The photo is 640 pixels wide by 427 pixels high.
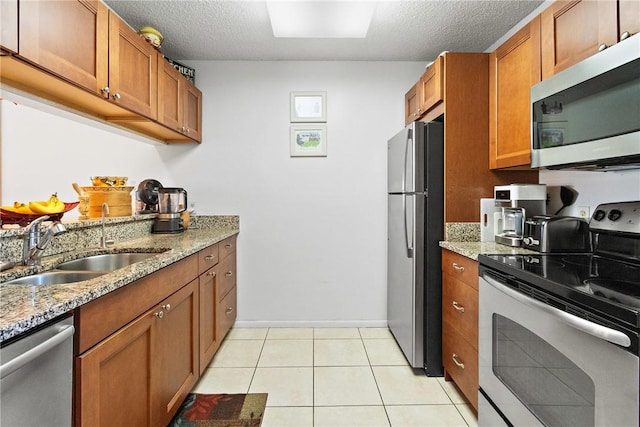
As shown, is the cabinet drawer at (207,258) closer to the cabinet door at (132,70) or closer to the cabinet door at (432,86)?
the cabinet door at (132,70)

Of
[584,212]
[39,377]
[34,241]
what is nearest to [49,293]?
[39,377]

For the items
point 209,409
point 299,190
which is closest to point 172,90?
point 299,190

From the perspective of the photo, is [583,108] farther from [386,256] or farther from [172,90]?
[172,90]

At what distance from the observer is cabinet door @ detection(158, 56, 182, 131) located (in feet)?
7.45

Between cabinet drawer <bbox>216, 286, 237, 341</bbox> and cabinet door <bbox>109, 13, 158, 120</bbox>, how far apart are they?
1.46 meters

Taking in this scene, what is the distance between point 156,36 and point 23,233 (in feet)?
5.21

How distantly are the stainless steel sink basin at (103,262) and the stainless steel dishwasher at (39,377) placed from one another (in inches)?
31.1

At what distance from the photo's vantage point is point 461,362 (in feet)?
6.16

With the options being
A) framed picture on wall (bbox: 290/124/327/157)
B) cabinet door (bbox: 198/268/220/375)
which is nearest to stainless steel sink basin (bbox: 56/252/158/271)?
cabinet door (bbox: 198/268/220/375)

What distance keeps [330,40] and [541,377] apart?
2.56m

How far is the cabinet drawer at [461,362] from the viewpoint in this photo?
5.61 ft

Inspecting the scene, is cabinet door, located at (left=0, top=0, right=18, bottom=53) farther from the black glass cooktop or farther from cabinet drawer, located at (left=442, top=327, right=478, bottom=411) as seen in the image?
cabinet drawer, located at (left=442, top=327, right=478, bottom=411)

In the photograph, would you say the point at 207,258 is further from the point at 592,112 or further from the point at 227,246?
the point at 592,112

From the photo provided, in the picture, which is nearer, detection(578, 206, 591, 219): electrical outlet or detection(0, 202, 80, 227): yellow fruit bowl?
Result: detection(0, 202, 80, 227): yellow fruit bowl
